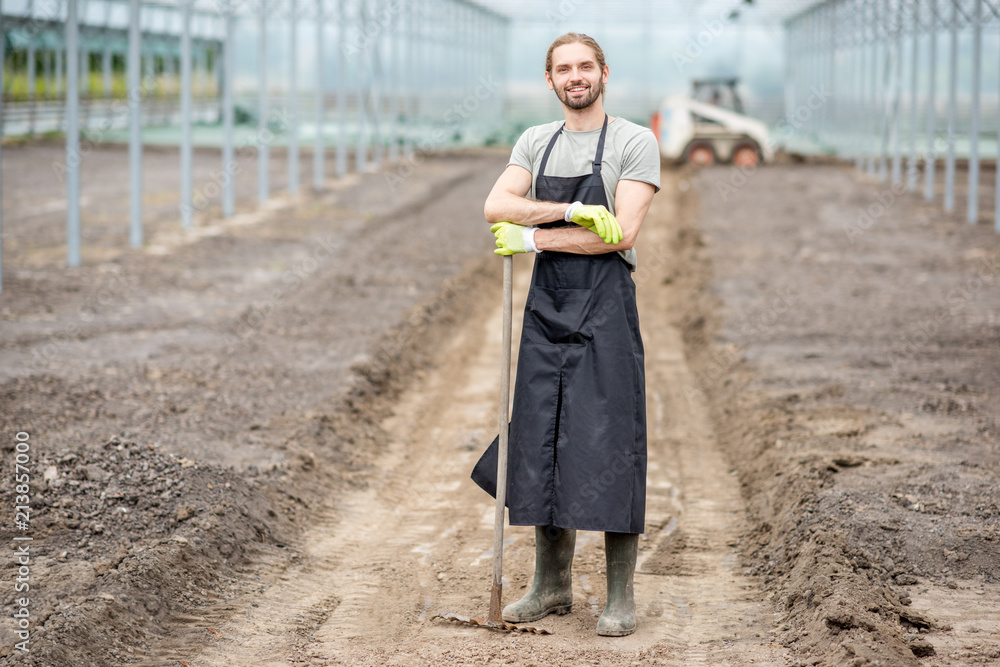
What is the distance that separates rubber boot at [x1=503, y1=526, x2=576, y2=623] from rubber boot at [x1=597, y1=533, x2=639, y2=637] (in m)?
0.21

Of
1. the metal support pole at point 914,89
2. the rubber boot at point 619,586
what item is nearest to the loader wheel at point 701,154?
the metal support pole at point 914,89

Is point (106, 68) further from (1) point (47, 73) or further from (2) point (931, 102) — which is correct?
(2) point (931, 102)

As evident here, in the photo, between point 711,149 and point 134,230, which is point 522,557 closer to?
point 134,230

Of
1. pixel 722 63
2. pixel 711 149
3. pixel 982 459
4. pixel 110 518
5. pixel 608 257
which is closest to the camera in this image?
pixel 608 257

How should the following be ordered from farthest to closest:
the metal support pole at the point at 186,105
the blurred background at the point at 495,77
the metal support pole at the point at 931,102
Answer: the blurred background at the point at 495,77
the metal support pole at the point at 931,102
the metal support pole at the point at 186,105

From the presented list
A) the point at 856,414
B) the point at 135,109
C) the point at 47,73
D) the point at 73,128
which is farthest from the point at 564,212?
the point at 47,73

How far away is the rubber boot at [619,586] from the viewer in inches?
148

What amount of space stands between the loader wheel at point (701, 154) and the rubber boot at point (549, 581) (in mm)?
22438

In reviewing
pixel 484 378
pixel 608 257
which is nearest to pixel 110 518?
pixel 608 257

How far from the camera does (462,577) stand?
4.46 meters

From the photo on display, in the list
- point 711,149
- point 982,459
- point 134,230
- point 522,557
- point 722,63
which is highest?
point 722,63

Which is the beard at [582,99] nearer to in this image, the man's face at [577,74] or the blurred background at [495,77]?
the man's face at [577,74]

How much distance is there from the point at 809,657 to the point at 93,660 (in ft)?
8.22

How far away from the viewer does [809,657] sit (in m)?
3.47
